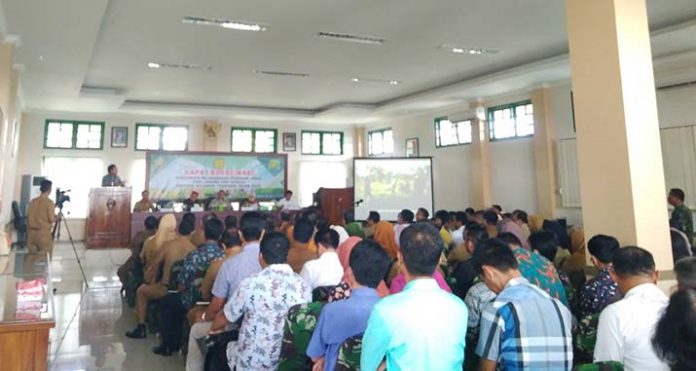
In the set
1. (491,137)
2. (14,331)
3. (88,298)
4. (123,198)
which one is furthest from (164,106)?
(14,331)

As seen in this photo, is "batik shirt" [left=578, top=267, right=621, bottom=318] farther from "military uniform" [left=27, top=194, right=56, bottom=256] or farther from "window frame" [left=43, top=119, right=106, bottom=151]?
"window frame" [left=43, top=119, right=106, bottom=151]

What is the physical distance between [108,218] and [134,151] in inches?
110

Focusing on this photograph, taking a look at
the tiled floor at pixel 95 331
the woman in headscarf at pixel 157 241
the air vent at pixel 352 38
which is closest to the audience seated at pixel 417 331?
the tiled floor at pixel 95 331

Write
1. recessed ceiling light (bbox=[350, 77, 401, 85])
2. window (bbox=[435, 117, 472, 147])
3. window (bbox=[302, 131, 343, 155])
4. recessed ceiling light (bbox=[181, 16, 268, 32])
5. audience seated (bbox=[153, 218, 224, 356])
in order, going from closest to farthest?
audience seated (bbox=[153, 218, 224, 356]) → recessed ceiling light (bbox=[181, 16, 268, 32]) → recessed ceiling light (bbox=[350, 77, 401, 85]) → window (bbox=[435, 117, 472, 147]) → window (bbox=[302, 131, 343, 155])

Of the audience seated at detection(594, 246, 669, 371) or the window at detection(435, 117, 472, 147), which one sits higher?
the window at detection(435, 117, 472, 147)

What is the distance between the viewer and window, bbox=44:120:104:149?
10984 mm

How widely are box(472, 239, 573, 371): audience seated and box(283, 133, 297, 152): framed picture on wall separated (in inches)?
471

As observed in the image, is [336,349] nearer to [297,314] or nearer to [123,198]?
[297,314]

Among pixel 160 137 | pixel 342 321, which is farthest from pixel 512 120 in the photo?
pixel 160 137

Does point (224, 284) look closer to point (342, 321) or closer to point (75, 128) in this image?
point (342, 321)

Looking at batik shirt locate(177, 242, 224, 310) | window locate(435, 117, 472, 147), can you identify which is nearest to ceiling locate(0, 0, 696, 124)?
window locate(435, 117, 472, 147)

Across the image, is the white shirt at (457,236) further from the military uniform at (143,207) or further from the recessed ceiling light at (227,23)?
A: the military uniform at (143,207)

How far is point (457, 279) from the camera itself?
128 inches

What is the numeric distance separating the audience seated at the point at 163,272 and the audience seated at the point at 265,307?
1.89 m
